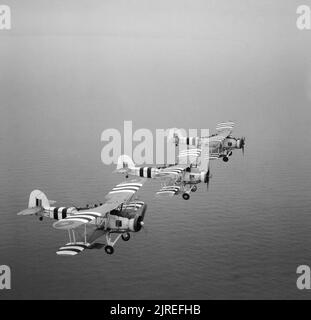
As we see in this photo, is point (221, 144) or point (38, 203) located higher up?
point (221, 144)

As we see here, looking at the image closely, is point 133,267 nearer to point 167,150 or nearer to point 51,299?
point 51,299

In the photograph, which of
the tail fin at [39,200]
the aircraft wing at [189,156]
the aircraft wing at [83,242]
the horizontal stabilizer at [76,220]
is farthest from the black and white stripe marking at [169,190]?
the horizontal stabilizer at [76,220]

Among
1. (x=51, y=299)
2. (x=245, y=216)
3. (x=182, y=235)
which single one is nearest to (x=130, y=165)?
(x=182, y=235)

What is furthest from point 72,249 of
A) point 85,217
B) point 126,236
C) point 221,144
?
point 221,144

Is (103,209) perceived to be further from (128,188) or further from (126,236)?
(128,188)

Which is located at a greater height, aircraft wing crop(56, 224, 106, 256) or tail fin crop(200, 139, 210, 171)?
tail fin crop(200, 139, 210, 171)

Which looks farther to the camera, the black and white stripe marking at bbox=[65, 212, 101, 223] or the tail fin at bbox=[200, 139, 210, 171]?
the tail fin at bbox=[200, 139, 210, 171]

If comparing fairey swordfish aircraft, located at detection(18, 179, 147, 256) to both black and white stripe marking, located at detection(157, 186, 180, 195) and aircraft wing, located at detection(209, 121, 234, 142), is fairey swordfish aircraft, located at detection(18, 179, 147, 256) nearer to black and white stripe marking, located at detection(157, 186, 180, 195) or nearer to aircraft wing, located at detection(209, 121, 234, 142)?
black and white stripe marking, located at detection(157, 186, 180, 195)

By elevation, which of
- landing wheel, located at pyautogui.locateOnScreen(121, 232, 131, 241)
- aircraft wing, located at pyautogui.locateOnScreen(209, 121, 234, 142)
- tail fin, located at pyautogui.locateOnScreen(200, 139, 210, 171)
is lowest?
landing wheel, located at pyautogui.locateOnScreen(121, 232, 131, 241)

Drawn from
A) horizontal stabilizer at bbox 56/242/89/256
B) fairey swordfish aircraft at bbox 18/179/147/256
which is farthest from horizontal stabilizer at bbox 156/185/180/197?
horizontal stabilizer at bbox 56/242/89/256
